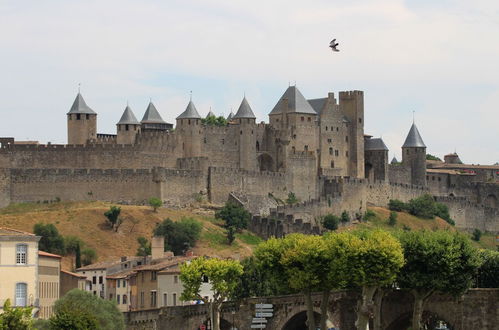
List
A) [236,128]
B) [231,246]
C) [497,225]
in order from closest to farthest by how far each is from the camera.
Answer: [231,246]
[236,128]
[497,225]

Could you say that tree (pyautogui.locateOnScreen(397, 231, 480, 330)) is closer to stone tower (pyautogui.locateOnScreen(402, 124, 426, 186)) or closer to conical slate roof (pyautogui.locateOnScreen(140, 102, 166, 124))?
conical slate roof (pyautogui.locateOnScreen(140, 102, 166, 124))

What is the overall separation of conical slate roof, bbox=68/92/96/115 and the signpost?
164ft

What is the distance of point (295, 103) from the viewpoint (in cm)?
14650

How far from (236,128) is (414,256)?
57886 mm

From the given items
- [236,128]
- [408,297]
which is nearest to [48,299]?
[408,297]

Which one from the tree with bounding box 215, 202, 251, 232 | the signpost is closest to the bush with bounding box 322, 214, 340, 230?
the tree with bounding box 215, 202, 251, 232

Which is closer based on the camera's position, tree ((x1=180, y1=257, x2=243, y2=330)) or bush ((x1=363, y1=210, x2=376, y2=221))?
tree ((x1=180, y1=257, x2=243, y2=330))

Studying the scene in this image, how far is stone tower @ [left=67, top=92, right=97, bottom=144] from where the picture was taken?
13400 centimetres

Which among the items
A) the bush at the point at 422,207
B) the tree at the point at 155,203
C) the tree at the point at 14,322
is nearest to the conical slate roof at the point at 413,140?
the bush at the point at 422,207

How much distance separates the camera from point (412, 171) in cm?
16238

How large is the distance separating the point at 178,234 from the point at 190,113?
21.2 metres

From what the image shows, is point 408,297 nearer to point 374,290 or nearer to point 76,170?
point 374,290

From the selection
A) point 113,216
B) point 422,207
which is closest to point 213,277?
point 113,216

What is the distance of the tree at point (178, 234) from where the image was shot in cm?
11950
